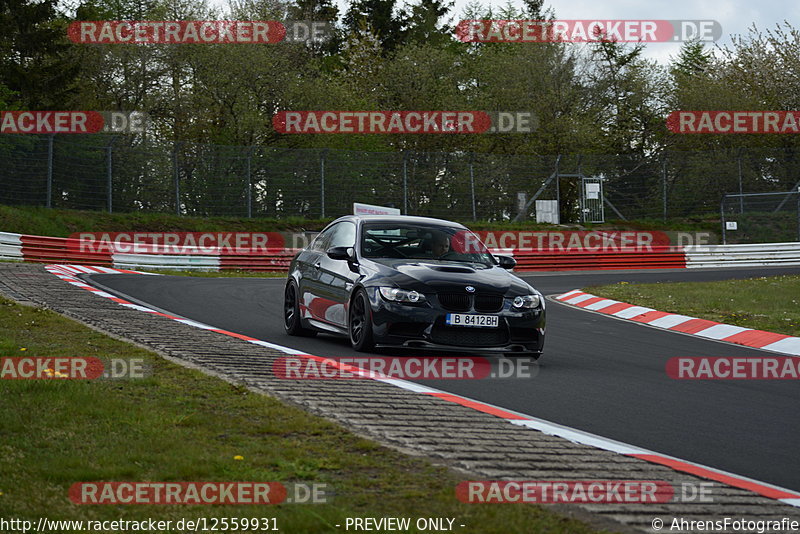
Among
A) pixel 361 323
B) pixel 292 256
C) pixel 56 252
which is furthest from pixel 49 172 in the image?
pixel 361 323

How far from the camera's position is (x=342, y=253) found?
1138 centimetres

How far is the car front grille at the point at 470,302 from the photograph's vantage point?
10281 mm

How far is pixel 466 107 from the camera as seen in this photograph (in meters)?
53.3

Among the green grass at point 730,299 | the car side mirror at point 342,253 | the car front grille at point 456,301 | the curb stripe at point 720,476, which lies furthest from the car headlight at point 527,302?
the green grass at point 730,299

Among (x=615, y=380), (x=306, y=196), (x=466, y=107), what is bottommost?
(x=615, y=380)

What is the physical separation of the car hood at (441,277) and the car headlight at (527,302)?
59 mm

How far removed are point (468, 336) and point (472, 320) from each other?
16cm

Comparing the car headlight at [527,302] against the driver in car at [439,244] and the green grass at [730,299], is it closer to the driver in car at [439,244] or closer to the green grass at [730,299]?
the driver in car at [439,244]

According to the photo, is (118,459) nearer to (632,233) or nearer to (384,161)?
(384,161)

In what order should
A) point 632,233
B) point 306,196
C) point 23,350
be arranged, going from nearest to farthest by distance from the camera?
point 23,350 < point 306,196 < point 632,233

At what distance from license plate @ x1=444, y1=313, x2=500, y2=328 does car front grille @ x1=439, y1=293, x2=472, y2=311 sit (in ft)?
0.28

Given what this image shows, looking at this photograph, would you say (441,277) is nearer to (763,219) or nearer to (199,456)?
(199,456)

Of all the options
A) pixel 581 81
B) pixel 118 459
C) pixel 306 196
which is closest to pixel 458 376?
pixel 118 459

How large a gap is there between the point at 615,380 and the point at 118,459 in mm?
5391
